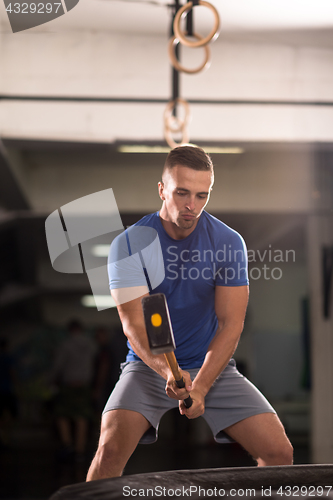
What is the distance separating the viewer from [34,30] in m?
0.91

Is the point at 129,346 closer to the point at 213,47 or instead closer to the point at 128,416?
the point at 128,416

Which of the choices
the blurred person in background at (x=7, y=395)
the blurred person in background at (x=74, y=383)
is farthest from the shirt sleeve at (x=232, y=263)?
the blurred person in background at (x=7, y=395)

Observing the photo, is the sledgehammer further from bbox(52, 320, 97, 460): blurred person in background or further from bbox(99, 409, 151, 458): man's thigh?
bbox(52, 320, 97, 460): blurred person in background

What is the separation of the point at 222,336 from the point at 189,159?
29 cm

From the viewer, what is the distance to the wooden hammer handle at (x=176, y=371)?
23.1 inches

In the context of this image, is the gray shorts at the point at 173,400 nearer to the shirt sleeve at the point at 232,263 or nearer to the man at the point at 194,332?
the man at the point at 194,332

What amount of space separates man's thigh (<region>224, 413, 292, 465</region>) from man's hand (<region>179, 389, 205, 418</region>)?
2.9 inches

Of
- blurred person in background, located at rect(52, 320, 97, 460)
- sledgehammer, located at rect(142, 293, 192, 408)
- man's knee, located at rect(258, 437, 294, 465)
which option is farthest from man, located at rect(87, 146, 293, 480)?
blurred person in background, located at rect(52, 320, 97, 460)

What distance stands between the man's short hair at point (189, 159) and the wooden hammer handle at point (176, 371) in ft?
0.96

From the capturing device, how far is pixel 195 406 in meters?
0.70

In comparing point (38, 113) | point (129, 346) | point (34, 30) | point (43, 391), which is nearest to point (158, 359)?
point (129, 346)

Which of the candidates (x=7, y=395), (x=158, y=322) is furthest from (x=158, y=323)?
(x=7, y=395)

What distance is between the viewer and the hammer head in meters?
0.54

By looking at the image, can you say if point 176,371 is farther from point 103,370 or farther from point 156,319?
point 103,370
